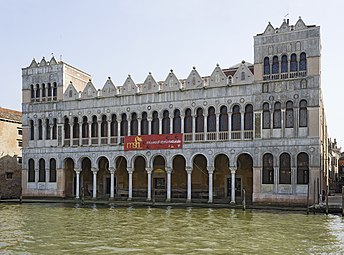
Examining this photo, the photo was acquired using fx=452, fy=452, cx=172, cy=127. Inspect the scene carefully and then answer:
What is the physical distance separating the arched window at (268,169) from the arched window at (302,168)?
172 centimetres

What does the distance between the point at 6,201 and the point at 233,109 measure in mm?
19324

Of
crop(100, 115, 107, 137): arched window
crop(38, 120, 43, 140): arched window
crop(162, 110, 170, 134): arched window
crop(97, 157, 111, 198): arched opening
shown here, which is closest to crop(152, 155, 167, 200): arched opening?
crop(162, 110, 170, 134): arched window

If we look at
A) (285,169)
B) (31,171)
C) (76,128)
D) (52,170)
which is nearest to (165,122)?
(76,128)

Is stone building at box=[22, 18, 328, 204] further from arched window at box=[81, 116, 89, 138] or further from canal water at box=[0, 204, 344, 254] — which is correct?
canal water at box=[0, 204, 344, 254]

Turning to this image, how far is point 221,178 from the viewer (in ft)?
111

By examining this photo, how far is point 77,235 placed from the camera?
58.5 feet

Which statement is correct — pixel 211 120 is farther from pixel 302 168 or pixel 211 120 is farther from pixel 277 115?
pixel 302 168

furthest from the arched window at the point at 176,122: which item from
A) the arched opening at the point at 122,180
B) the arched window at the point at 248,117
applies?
the arched opening at the point at 122,180

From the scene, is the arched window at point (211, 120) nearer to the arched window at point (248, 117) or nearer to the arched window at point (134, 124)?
the arched window at point (248, 117)

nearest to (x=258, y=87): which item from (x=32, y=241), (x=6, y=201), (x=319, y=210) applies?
(x=319, y=210)

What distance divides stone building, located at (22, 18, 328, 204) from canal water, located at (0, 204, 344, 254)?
185 inches

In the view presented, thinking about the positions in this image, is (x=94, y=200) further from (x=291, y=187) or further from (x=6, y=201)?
(x=291, y=187)

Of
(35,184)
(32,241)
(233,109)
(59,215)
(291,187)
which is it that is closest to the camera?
(32,241)

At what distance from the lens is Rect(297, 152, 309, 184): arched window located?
2783cm
